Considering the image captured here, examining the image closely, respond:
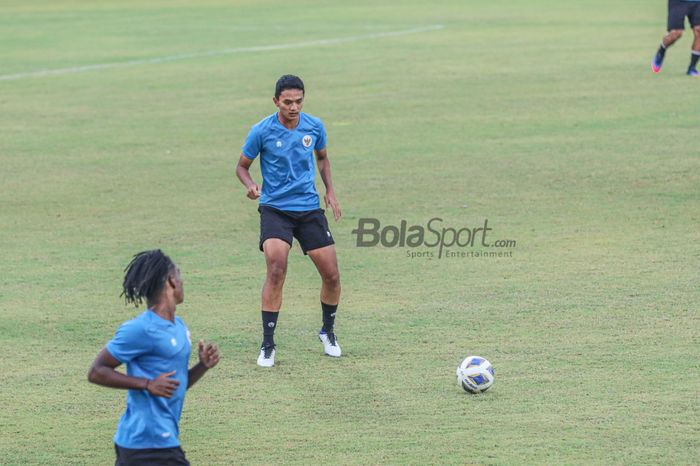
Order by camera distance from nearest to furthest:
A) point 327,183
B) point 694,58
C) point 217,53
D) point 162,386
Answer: point 162,386
point 327,183
point 694,58
point 217,53

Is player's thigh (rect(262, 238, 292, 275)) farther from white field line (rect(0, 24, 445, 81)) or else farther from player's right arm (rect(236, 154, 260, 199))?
white field line (rect(0, 24, 445, 81))

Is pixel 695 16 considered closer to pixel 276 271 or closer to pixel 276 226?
pixel 276 226

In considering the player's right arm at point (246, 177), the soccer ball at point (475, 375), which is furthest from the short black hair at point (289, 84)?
the soccer ball at point (475, 375)

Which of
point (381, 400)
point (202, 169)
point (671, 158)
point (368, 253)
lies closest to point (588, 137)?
point (671, 158)

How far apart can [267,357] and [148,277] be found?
4328 mm

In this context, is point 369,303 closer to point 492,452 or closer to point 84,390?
point 84,390

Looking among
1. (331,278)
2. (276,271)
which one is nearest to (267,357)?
(276,271)

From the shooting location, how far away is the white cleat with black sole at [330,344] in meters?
11.6

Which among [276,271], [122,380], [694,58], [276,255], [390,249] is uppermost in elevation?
[122,380]

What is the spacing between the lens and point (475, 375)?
1039 centimetres

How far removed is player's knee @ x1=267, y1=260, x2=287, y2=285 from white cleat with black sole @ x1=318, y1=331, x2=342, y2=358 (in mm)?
728

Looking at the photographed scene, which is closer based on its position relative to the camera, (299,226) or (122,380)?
(122,380)

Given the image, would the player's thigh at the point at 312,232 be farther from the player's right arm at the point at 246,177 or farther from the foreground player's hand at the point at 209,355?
the foreground player's hand at the point at 209,355

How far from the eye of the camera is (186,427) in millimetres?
9898
